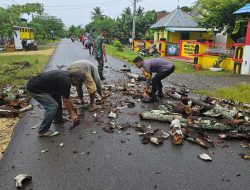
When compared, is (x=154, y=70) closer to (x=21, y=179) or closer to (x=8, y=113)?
(x=8, y=113)

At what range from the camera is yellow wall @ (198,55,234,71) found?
16127 mm

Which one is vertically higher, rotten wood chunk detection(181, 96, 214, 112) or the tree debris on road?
rotten wood chunk detection(181, 96, 214, 112)

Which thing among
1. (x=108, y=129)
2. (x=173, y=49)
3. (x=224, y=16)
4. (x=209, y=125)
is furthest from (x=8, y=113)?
(x=173, y=49)

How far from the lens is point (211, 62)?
56.3 ft

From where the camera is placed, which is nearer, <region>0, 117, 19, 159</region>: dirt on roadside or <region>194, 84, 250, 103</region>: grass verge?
<region>0, 117, 19, 159</region>: dirt on roadside

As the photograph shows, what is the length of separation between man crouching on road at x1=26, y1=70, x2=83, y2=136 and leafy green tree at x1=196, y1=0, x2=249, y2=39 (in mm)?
13132

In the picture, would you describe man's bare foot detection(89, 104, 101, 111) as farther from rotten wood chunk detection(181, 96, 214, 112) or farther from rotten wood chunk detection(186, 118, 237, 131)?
rotten wood chunk detection(186, 118, 237, 131)

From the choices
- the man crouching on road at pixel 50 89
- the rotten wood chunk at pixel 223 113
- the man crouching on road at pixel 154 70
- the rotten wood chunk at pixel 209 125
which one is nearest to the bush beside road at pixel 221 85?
the rotten wood chunk at pixel 223 113

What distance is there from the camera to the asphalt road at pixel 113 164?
395cm

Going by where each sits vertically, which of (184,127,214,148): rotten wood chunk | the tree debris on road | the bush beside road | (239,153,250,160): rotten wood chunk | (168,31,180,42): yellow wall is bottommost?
the bush beside road

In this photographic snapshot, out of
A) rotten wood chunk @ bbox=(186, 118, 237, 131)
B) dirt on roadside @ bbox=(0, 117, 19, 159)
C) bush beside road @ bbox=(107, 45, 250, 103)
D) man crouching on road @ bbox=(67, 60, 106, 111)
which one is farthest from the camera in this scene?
bush beside road @ bbox=(107, 45, 250, 103)

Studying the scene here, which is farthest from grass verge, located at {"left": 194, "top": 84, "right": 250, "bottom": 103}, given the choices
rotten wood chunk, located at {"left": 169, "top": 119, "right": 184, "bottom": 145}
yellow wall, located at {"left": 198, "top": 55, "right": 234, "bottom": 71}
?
yellow wall, located at {"left": 198, "top": 55, "right": 234, "bottom": 71}

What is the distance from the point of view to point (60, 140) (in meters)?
5.43

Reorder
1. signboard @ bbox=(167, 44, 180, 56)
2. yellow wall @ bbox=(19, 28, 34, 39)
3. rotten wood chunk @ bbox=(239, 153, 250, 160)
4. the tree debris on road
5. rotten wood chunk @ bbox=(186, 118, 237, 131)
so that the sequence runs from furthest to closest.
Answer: yellow wall @ bbox=(19, 28, 34, 39)
signboard @ bbox=(167, 44, 180, 56)
rotten wood chunk @ bbox=(186, 118, 237, 131)
rotten wood chunk @ bbox=(239, 153, 250, 160)
the tree debris on road
